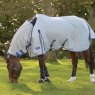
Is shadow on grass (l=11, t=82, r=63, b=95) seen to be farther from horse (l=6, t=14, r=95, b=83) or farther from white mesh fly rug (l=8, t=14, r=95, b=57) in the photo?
white mesh fly rug (l=8, t=14, r=95, b=57)

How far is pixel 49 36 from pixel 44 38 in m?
0.15

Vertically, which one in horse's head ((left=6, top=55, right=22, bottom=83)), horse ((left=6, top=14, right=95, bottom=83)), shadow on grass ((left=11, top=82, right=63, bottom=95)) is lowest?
shadow on grass ((left=11, top=82, right=63, bottom=95))

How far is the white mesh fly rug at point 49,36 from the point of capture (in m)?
8.02

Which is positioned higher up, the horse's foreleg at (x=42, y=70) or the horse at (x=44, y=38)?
the horse at (x=44, y=38)

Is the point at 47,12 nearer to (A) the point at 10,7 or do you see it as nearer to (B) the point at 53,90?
(A) the point at 10,7

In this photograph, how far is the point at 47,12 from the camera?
15.1 m

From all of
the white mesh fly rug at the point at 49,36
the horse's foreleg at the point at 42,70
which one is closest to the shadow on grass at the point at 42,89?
the horse's foreleg at the point at 42,70

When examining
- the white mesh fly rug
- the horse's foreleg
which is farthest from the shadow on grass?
the white mesh fly rug

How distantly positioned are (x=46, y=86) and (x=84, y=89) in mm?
836

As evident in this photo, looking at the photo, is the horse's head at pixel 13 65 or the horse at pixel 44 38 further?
the horse's head at pixel 13 65

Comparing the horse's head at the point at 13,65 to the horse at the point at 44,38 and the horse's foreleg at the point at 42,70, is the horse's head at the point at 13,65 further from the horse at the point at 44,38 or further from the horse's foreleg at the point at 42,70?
the horse's foreleg at the point at 42,70

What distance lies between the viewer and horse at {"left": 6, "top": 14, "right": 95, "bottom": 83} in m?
8.02

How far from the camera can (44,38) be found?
8031 mm

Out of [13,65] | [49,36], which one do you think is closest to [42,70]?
[13,65]
